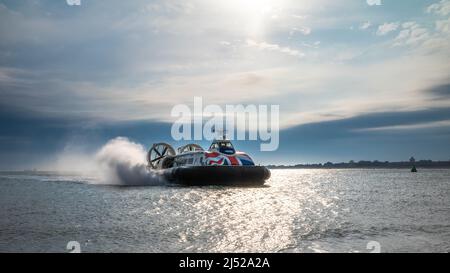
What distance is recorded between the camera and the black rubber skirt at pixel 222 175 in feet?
115

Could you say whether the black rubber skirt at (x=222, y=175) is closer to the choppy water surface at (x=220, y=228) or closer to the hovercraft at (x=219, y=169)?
the hovercraft at (x=219, y=169)

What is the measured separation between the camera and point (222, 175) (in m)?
34.9

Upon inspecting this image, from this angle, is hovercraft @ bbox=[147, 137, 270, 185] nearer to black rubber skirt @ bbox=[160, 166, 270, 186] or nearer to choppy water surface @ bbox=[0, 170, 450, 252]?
black rubber skirt @ bbox=[160, 166, 270, 186]

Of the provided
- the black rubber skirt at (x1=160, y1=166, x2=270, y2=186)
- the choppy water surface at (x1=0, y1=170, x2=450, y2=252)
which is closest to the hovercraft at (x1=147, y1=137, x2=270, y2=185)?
the black rubber skirt at (x1=160, y1=166, x2=270, y2=186)

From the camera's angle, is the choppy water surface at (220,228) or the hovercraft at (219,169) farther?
the hovercraft at (219,169)

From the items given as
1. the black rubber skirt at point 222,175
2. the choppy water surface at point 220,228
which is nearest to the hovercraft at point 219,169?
the black rubber skirt at point 222,175

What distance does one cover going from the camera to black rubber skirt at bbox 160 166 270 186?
115 feet

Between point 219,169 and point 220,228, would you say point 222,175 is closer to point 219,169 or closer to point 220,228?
point 219,169
